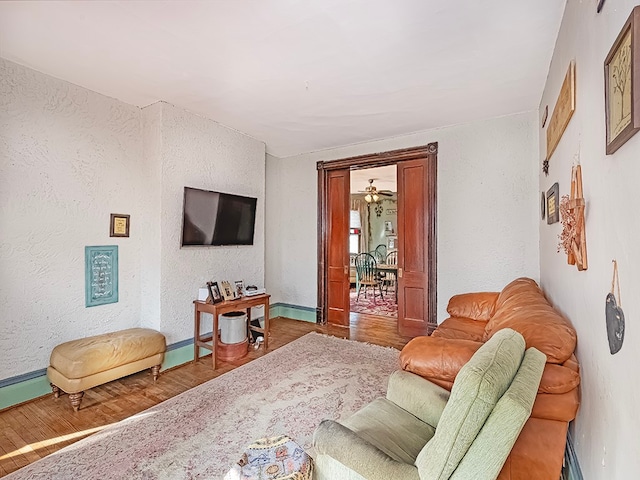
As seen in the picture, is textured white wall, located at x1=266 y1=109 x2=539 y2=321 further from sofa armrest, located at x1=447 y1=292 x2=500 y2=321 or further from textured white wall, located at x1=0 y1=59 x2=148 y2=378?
textured white wall, located at x1=0 y1=59 x2=148 y2=378

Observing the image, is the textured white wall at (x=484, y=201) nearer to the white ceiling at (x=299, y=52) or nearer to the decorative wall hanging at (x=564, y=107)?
the white ceiling at (x=299, y=52)

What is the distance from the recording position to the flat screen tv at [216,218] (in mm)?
3518

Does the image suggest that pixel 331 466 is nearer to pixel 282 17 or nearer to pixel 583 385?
pixel 583 385

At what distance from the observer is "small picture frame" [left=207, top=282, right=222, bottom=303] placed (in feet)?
11.5

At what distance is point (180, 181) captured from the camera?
349cm

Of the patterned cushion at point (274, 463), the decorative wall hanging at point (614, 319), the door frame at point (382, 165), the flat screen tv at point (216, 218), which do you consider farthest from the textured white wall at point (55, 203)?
the decorative wall hanging at point (614, 319)

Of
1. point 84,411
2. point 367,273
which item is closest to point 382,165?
point 367,273

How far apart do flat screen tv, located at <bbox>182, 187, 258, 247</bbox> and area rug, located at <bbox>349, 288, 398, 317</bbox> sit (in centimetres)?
284

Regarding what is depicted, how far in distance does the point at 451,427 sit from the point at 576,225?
1.23m

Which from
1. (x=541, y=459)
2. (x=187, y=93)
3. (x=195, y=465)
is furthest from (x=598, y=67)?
(x=187, y=93)

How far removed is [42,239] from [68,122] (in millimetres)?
1090

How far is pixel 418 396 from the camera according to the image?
1.67 m

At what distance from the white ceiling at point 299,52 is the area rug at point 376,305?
3623 millimetres

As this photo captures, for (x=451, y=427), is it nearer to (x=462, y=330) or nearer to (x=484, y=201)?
(x=462, y=330)
